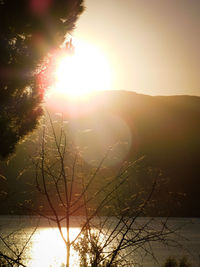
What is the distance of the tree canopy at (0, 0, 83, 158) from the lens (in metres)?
8.48

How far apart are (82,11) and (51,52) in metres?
1.29

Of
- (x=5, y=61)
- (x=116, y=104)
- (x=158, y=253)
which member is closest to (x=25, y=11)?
(x=5, y=61)

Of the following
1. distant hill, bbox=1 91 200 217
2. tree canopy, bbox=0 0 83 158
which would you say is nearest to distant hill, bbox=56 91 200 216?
distant hill, bbox=1 91 200 217

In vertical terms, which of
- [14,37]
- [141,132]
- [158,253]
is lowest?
[158,253]

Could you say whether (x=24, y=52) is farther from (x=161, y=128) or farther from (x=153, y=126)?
(x=153, y=126)

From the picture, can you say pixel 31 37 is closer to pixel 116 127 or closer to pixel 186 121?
pixel 116 127

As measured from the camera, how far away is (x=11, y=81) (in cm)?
862

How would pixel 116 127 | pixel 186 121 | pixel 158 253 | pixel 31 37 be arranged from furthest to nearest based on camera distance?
pixel 186 121 → pixel 116 127 → pixel 158 253 → pixel 31 37

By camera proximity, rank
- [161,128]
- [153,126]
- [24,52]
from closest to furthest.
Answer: [24,52] → [161,128] → [153,126]

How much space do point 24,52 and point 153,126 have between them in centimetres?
7956

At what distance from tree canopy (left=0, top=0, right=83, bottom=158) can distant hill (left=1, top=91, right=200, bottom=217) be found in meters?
68.0

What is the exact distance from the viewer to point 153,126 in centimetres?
8719

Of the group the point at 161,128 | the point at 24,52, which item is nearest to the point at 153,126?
the point at 161,128

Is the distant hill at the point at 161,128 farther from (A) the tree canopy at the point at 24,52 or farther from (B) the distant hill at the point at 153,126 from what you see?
(A) the tree canopy at the point at 24,52
